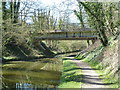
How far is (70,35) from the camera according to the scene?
93.1ft

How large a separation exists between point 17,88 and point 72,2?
8455 millimetres

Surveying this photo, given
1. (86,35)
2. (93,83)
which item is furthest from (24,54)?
(93,83)

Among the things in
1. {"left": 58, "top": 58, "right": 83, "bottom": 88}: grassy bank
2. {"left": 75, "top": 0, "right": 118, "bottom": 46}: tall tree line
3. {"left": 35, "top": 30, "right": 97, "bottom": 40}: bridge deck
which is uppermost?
{"left": 75, "top": 0, "right": 118, "bottom": 46}: tall tree line

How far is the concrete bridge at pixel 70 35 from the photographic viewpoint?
26.6m

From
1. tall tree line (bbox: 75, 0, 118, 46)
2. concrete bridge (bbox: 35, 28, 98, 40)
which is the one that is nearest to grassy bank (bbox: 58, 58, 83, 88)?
tall tree line (bbox: 75, 0, 118, 46)

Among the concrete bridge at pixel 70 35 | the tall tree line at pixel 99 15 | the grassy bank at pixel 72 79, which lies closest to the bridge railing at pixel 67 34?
the concrete bridge at pixel 70 35

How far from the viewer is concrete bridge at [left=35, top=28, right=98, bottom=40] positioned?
26.6 m

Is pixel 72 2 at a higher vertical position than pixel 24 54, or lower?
higher

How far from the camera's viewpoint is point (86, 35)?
2698 cm

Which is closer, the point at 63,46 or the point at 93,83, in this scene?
the point at 93,83

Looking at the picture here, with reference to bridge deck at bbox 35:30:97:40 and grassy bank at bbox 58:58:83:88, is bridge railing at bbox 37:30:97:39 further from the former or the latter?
grassy bank at bbox 58:58:83:88

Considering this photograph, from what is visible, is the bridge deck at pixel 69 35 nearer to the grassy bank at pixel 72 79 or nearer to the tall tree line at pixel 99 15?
the tall tree line at pixel 99 15

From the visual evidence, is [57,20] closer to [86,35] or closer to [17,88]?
[86,35]

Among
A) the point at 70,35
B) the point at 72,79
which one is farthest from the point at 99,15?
the point at 70,35
